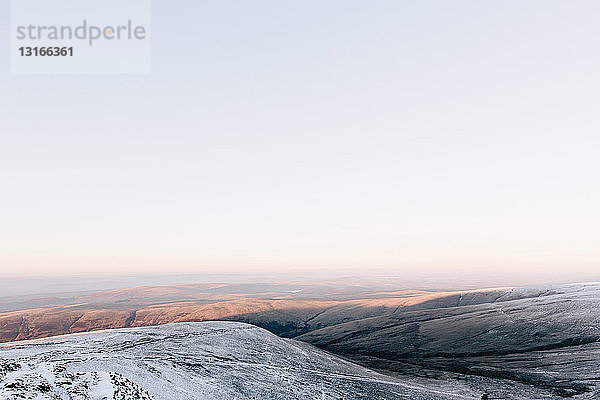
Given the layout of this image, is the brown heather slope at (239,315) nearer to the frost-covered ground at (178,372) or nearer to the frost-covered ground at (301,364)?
the frost-covered ground at (301,364)

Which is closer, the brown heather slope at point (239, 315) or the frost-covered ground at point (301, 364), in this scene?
the frost-covered ground at point (301, 364)

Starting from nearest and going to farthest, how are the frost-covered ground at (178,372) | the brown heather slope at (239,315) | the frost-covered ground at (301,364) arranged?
the frost-covered ground at (178,372)
the frost-covered ground at (301,364)
the brown heather slope at (239,315)

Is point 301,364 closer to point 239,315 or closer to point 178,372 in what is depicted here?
point 178,372

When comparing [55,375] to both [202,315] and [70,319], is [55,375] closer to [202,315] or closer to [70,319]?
[202,315]

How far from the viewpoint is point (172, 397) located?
86.5ft

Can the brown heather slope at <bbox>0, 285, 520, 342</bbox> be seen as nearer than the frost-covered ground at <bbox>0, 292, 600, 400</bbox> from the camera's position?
No

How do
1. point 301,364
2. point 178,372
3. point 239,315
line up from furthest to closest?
point 239,315 → point 301,364 → point 178,372

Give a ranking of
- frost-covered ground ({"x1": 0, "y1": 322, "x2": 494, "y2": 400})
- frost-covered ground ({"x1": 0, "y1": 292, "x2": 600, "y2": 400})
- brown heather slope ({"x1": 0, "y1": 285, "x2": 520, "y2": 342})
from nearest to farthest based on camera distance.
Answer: frost-covered ground ({"x1": 0, "y1": 322, "x2": 494, "y2": 400}), frost-covered ground ({"x1": 0, "y1": 292, "x2": 600, "y2": 400}), brown heather slope ({"x1": 0, "y1": 285, "x2": 520, "y2": 342})

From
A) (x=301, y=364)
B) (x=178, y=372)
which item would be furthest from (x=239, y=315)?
(x=178, y=372)

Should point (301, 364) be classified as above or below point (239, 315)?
above

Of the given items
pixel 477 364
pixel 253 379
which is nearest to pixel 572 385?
pixel 477 364

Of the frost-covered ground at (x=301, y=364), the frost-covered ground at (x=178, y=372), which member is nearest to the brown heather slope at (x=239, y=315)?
the frost-covered ground at (x=301, y=364)

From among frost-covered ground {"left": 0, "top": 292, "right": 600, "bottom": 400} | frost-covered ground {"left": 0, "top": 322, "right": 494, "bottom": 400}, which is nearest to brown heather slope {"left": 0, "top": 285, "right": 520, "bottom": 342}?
frost-covered ground {"left": 0, "top": 292, "right": 600, "bottom": 400}

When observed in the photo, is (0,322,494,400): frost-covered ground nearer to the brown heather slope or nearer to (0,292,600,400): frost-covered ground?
(0,292,600,400): frost-covered ground
